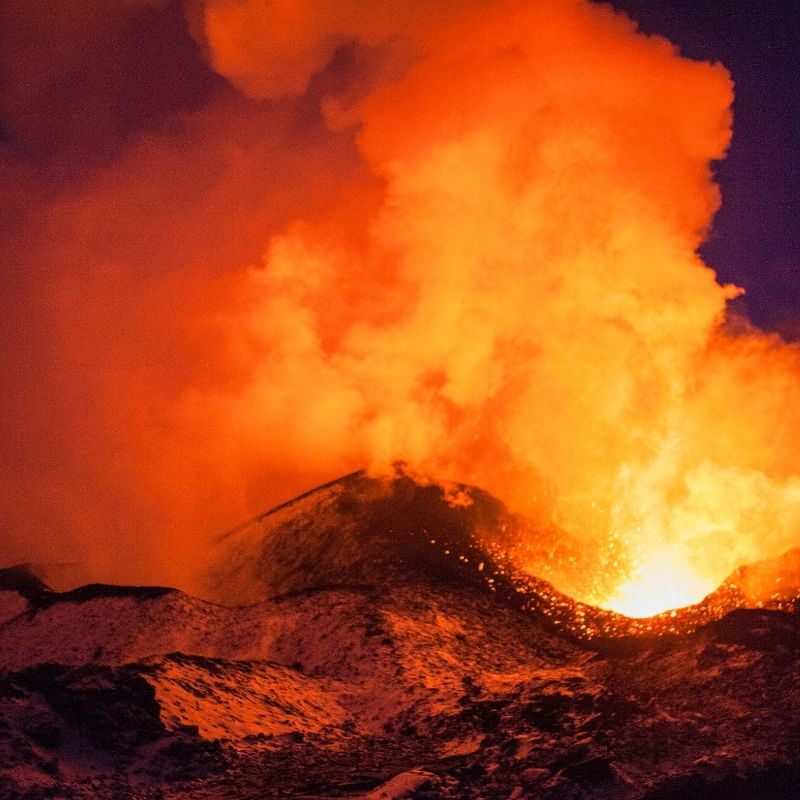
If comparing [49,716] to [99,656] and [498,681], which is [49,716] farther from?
[498,681]

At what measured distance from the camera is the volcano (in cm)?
1958

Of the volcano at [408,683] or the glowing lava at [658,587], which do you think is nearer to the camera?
the volcano at [408,683]

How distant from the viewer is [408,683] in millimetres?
26750

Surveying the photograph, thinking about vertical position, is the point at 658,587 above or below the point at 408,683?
above

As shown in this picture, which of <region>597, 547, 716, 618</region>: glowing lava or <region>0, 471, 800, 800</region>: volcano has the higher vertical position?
<region>597, 547, 716, 618</region>: glowing lava

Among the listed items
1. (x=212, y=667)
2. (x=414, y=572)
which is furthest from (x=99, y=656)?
(x=414, y=572)

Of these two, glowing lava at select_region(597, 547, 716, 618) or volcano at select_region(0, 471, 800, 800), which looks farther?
glowing lava at select_region(597, 547, 716, 618)

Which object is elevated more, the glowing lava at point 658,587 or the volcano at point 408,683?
the glowing lava at point 658,587

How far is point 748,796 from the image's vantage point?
19.1 meters

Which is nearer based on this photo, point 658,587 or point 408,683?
point 408,683

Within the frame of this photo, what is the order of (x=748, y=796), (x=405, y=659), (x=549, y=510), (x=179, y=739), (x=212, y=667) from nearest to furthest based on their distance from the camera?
(x=748, y=796)
(x=179, y=739)
(x=212, y=667)
(x=405, y=659)
(x=549, y=510)

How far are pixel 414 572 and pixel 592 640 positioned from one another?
9.22 metres

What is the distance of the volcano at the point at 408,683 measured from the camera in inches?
771

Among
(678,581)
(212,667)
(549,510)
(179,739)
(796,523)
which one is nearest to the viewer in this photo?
(179,739)
